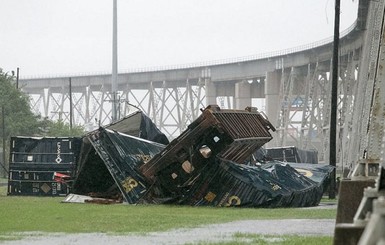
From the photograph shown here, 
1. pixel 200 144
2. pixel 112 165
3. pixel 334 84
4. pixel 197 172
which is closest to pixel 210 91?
pixel 334 84

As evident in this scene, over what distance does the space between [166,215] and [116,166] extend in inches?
292

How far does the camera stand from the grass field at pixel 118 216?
65.9 ft

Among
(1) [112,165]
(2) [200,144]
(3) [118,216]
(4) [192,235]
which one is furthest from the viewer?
(1) [112,165]

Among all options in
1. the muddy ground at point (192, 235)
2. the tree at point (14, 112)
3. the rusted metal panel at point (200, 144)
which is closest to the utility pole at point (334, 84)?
the rusted metal panel at point (200, 144)

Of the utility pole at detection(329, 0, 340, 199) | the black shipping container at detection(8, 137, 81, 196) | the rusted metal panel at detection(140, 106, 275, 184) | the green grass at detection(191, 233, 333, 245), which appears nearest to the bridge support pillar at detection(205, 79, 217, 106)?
the utility pole at detection(329, 0, 340, 199)

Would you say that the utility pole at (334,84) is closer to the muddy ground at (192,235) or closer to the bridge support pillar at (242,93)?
the muddy ground at (192,235)

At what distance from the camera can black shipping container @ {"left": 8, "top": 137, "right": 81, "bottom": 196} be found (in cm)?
3997

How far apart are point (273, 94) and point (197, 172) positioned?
77.9 m

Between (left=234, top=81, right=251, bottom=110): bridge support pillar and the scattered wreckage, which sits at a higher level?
(left=234, top=81, right=251, bottom=110): bridge support pillar

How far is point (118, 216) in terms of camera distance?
2378 cm

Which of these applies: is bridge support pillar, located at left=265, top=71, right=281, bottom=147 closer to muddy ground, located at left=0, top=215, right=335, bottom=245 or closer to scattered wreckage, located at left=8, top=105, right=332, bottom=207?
scattered wreckage, located at left=8, top=105, right=332, bottom=207

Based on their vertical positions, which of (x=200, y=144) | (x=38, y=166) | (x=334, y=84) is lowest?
(x=38, y=166)

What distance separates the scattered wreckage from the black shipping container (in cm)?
611

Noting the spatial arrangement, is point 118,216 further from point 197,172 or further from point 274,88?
point 274,88
